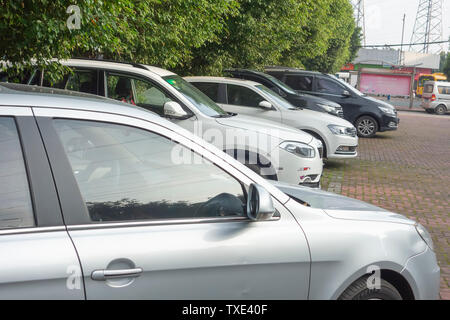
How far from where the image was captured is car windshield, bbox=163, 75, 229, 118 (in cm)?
753

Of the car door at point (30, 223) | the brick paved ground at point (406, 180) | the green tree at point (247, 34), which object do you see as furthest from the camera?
the green tree at point (247, 34)

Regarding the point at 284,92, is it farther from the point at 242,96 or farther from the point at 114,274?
the point at 114,274

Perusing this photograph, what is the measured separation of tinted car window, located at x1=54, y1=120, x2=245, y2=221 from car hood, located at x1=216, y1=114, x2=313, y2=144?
4660 millimetres

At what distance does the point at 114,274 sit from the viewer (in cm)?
229

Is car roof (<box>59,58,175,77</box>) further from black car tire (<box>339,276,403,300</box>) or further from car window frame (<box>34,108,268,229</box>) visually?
black car tire (<box>339,276,403,300</box>)

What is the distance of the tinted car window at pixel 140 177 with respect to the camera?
248 cm

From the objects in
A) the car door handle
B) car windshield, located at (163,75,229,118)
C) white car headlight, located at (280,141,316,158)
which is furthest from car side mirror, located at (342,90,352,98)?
the car door handle

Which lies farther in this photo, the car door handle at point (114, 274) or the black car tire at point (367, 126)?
the black car tire at point (367, 126)

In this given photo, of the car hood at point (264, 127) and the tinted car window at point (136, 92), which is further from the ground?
the tinted car window at point (136, 92)

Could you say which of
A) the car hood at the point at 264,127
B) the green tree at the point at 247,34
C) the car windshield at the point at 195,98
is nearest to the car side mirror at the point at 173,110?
the car windshield at the point at 195,98

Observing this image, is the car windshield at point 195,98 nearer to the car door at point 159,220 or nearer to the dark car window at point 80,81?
the dark car window at point 80,81

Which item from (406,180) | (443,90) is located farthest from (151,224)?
(443,90)

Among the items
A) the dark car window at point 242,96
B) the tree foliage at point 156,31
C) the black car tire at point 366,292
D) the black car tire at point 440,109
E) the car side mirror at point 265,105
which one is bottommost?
the black car tire at point 440,109

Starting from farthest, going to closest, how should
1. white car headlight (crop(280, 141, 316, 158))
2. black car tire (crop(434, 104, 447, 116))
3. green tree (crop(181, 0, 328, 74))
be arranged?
black car tire (crop(434, 104, 447, 116)) → green tree (crop(181, 0, 328, 74)) → white car headlight (crop(280, 141, 316, 158))
